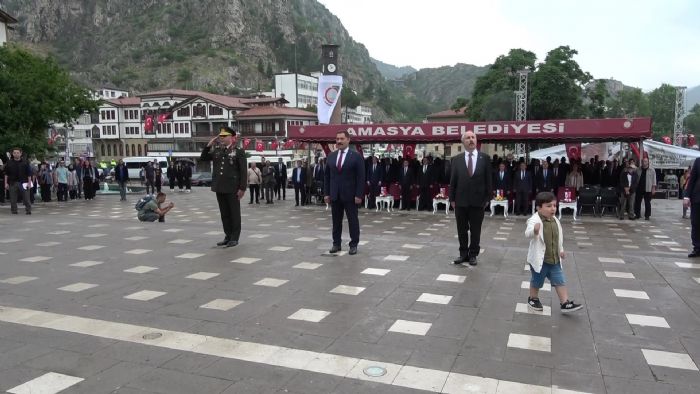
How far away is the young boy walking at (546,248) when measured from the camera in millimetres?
4871

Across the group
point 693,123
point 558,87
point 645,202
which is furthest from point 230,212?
point 693,123

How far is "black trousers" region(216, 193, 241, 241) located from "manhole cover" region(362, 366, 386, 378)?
5260 millimetres

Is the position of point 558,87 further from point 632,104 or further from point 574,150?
point 632,104

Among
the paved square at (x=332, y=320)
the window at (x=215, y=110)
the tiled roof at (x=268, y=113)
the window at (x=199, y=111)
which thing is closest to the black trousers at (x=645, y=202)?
the paved square at (x=332, y=320)

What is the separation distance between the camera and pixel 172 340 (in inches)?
162

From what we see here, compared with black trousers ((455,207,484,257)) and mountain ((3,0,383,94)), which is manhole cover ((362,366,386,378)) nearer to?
black trousers ((455,207,484,257))

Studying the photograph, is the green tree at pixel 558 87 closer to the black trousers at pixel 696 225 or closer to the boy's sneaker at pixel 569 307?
the black trousers at pixel 696 225

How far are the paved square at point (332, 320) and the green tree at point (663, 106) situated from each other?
323 feet

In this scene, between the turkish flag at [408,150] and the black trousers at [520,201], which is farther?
the turkish flag at [408,150]

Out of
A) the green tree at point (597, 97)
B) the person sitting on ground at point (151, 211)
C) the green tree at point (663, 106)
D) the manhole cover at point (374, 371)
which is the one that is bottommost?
the manhole cover at point (374, 371)

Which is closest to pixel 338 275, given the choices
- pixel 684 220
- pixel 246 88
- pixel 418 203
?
pixel 418 203

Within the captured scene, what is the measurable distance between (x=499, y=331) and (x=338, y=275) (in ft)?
8.19

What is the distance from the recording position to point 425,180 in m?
16.1

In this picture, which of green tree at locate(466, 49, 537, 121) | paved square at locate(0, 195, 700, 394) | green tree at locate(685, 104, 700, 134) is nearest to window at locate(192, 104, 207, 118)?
green tree at locate(466, 49, 537, 121)
